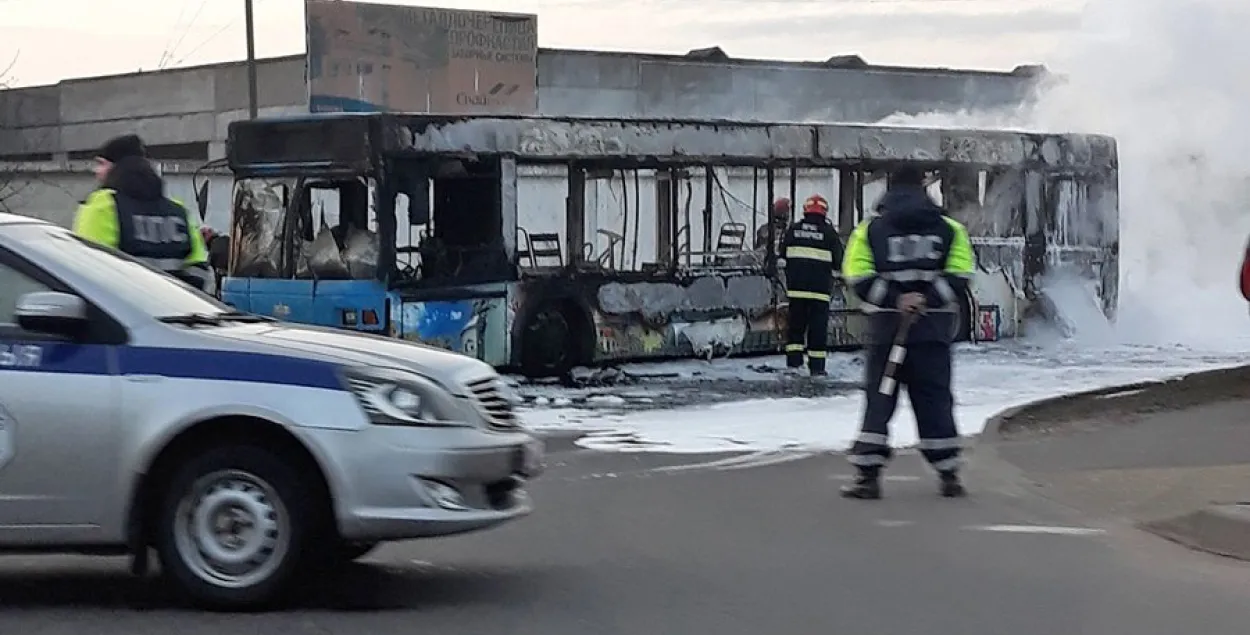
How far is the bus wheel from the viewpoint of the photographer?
18031mm

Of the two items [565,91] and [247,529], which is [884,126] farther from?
[565,91]

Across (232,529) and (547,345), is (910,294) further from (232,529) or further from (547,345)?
(547,345)

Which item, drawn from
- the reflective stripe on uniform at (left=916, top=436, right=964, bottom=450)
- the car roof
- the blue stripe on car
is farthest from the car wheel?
the reflective stripe on uniform at (left=916, top=436, right=964, bottom=450)

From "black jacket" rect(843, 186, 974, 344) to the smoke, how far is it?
18046mm

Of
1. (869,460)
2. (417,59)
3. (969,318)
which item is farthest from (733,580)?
(417,59)

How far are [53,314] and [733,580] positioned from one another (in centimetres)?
299

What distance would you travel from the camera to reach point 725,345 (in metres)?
20.0

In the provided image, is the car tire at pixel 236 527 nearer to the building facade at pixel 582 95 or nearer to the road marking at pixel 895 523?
the road marking at pixel 895 523

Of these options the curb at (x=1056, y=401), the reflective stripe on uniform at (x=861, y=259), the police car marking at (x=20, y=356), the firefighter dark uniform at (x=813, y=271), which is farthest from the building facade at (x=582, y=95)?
the police car marking at (x=20, y=356)

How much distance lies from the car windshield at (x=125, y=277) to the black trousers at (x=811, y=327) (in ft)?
37.0

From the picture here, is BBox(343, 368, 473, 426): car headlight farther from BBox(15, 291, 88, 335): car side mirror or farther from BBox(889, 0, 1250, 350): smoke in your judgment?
BBox(889, 0, 1250, 350): smoke

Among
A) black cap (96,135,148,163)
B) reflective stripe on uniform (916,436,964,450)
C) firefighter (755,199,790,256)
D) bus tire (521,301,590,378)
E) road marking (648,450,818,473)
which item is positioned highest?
black cap (96,135,148,163)

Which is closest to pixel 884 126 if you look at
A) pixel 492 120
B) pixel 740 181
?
pixel 740 181

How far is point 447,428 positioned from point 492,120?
35.4 feet
